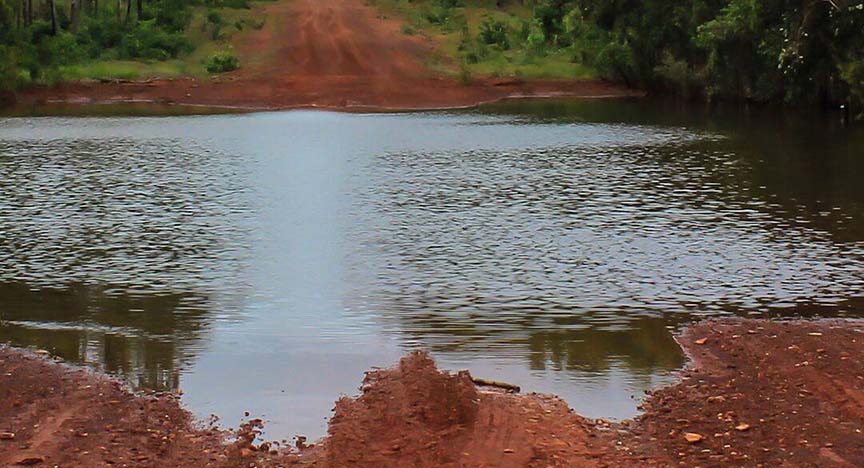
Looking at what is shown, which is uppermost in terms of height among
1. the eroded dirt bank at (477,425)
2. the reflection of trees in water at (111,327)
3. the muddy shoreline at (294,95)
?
the eroded dirt bank at (477,425)

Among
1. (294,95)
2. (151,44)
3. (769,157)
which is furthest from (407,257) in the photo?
(151,44)

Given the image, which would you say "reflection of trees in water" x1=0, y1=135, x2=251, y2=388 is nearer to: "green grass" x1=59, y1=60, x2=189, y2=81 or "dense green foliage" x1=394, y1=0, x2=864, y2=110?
"dense green foliage" x1=394, y1=0, x2=864, y2=110

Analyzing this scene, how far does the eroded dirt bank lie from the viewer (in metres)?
10.2

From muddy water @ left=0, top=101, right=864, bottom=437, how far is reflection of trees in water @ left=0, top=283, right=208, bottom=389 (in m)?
0.06

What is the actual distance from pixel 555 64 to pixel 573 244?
159 ft

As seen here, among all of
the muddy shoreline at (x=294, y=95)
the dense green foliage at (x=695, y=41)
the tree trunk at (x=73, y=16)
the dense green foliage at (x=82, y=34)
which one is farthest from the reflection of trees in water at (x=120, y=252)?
the tree trunk at (x=73, y=16)

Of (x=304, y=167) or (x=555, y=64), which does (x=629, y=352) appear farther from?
(x=555, y=64)

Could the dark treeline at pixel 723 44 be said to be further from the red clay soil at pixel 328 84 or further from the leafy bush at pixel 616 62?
the red clay soil at pixel 328 84

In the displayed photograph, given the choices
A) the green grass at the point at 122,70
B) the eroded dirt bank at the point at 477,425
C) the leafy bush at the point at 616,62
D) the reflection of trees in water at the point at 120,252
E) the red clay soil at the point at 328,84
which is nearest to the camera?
the eroded dirt bank at the point at 477,425

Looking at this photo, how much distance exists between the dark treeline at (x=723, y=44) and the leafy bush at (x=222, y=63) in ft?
59.5

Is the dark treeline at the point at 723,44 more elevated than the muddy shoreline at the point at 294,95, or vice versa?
the dark treeline at the point at 723,44

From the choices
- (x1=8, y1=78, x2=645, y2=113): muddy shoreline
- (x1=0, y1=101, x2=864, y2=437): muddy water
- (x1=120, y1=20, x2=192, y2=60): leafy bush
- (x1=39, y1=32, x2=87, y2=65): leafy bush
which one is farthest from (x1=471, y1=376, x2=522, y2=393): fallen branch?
(x1=120, y1=20, x2=192, y2=60): leafy bush

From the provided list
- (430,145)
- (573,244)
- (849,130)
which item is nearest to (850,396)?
(573,244)

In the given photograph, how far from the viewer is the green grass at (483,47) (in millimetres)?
66938
